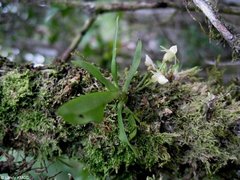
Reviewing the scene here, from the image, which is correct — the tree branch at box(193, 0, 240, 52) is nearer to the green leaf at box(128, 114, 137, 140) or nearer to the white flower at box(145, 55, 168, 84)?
the white flower at box(145, 55, 168, 84)

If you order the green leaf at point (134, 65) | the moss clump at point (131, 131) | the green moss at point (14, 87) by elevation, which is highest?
the green moss at point (14, 87)

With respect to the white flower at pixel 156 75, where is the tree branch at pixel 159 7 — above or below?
above

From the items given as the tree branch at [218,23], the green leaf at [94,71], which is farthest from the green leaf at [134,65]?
the tree branch at [218,23]

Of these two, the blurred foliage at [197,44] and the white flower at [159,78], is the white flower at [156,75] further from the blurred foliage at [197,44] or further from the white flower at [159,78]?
the blurred foliage at [197,44]

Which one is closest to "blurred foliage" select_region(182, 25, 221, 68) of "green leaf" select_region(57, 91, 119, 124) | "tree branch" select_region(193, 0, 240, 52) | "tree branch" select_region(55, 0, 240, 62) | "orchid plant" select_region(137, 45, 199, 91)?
"tree branch" select_region(55, 0, 240, 62)

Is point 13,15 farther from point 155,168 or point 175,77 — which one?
point 155,168

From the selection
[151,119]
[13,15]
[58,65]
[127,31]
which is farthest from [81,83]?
[127,31]
